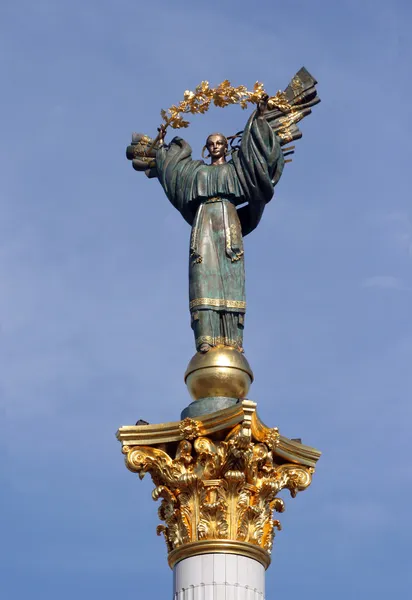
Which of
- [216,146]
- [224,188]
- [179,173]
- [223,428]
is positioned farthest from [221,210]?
[223,428]

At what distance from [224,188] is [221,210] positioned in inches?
19.6

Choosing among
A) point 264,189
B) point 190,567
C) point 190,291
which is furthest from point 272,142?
point 190,567

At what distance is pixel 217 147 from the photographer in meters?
31.8

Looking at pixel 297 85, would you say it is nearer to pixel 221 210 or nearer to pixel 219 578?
pixel 221 210

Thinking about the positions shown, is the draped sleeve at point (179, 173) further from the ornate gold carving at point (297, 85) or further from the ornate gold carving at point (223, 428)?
the ornate gold carving at point (223, 428)

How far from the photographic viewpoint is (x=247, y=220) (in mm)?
31422

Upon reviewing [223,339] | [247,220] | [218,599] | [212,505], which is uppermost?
[247,220]

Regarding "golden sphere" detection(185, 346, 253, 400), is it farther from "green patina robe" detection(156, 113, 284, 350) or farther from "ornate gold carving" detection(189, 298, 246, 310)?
"ornate gold carving" detection(189, 298, 246, 310)

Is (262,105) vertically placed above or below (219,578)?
above

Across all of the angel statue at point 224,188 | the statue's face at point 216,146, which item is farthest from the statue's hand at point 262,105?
the statue's face at point 216,146

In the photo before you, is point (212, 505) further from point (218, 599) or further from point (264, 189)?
point (264, 189)

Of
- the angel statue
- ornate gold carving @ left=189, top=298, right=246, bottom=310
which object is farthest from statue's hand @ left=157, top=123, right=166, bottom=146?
ornate gold carving @ left=189, top=298, right=246, bottom=310

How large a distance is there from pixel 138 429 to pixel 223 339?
8.75ft

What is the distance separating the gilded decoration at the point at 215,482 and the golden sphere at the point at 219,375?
1.18m
